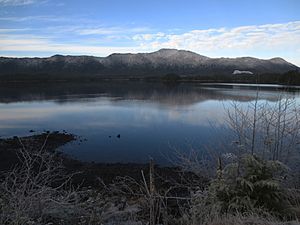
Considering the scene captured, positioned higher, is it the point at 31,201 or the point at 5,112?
the point at 31,201

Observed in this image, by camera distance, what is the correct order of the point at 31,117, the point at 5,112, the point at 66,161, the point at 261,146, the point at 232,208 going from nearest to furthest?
the point at 232,208 < the point at 261,146 < the point at 66,161 < the point at 31,117 < the point at 5,112

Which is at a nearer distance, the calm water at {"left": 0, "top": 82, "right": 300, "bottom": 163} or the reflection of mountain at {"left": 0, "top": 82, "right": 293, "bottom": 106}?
the calm water at {"left": 0, "top": 82, "right": 300, "bottom": 163}

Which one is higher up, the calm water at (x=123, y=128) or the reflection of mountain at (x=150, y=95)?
the calm water at (x=123, y=128)

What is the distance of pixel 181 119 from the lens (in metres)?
32.3

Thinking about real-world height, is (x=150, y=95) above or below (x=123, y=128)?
below

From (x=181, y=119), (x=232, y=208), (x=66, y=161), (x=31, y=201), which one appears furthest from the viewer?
(x=181, y=119)

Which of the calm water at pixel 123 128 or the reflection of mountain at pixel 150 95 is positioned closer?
the calm water at pixel 123 128

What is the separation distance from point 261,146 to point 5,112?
35.1 metres

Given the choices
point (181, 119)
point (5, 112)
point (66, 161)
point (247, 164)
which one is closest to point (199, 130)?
point (181, 119)

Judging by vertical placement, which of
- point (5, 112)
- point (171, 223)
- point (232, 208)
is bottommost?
point (5, 112)

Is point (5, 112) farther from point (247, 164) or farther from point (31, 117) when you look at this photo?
point (247, 164)

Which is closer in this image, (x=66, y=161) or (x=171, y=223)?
(x=171, y=223)

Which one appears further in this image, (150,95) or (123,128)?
(150,95)

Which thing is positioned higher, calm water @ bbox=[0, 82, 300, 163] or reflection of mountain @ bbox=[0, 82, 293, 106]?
calm water @ bbox=[0, 82, 300, 163]
